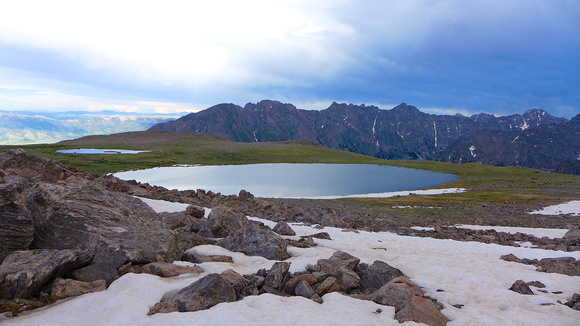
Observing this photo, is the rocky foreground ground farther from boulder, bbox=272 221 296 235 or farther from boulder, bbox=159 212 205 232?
boulder, bbox=272 221 296 235

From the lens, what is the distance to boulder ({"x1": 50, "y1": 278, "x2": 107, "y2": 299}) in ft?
32.1

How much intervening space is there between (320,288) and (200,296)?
4.16 metres

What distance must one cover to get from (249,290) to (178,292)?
236cm

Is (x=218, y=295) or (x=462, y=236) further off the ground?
→ (x=218, y=295)

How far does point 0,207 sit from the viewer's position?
1054 centimetres

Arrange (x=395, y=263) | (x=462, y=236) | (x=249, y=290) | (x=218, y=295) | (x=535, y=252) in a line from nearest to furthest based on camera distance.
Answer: (x=218, y=295)
(x=249, y=290)
(x=395, y=263)
(x=535, y=252)
(x=462, y=236)

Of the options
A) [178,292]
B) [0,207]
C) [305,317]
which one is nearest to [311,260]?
[305,317]

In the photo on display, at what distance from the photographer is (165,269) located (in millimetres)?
11828

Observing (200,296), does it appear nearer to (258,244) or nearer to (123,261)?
(123,261)

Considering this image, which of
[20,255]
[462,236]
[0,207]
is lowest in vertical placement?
[462,236]

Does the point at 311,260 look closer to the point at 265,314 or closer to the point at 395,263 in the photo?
the point at 395,263

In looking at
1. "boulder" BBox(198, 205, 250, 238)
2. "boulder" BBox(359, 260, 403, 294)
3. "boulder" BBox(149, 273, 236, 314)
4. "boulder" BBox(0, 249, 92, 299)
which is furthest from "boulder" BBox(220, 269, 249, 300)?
"boulder" BBox(198, 205, 250, 238)

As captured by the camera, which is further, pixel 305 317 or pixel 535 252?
pixel 535 252

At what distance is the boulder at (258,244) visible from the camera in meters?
15.5
